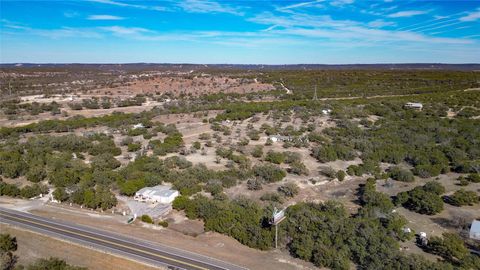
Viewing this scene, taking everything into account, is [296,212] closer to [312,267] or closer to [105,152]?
[312,267]

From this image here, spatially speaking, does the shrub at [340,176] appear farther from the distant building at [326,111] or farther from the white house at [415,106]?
the white house at [415,106]

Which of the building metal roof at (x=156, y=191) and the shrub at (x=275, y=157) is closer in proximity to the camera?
the building metal roof at (x=156, y=191)

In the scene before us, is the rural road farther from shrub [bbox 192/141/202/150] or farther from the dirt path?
shrub [bbox 192/141/202/150]

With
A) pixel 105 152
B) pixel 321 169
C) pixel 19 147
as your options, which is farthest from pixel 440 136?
pixel 19 147

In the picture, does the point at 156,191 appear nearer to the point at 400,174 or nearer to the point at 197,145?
the point at 197,145

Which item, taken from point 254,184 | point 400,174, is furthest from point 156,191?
point 400,174

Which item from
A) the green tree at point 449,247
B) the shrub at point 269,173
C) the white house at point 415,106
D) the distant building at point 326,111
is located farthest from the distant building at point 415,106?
the green tree at point 449,247
